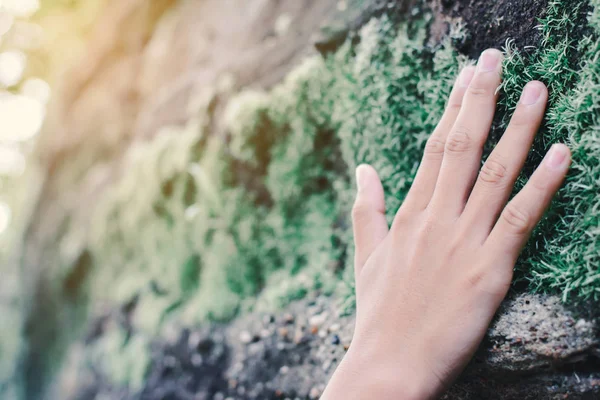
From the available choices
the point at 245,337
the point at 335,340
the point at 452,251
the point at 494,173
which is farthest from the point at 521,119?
the point at 245,337

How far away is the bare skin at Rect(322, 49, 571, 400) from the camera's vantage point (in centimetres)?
127

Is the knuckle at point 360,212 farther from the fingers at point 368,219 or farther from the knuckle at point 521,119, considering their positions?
the knuckle at point 521,119

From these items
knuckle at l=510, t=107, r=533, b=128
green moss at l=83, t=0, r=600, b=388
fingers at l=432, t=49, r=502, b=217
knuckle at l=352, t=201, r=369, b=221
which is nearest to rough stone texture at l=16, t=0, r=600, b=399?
green moss at l=83, t=0, r=600, b=388

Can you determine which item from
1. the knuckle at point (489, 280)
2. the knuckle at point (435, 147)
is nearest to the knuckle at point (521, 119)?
the knuckle at point (435, 147)

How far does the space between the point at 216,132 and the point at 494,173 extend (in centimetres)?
240

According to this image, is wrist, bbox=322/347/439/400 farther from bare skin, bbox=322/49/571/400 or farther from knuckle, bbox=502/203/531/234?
knuckle, bbox=502/203/531/234

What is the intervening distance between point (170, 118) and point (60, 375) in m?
3.40

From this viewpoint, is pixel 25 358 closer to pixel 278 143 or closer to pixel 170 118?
pixel 170 118

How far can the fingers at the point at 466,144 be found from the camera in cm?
139

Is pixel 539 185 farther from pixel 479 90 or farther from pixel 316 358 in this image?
pixel 316 358

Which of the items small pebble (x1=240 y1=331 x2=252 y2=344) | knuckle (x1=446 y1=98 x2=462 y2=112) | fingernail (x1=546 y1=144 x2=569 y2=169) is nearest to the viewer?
fingernail (x1=546 y1=144 x2=569 y2=169)

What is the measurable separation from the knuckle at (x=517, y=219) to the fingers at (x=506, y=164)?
78mm

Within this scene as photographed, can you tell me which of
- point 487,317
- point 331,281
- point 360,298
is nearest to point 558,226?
point 487,317

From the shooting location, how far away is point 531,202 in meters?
1.21
